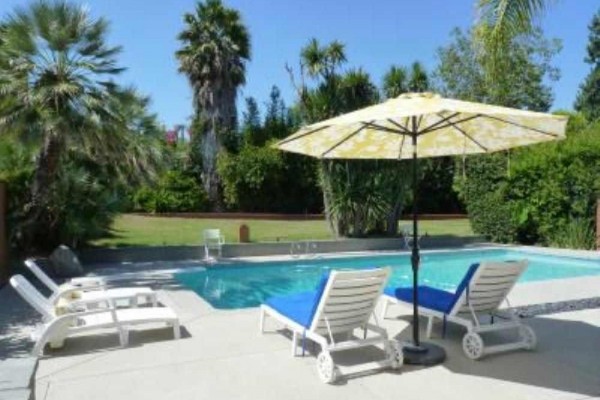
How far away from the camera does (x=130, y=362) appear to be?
5969 millimetres

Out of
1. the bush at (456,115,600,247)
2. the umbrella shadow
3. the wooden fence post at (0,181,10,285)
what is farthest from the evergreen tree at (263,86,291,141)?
the umbrella shadow

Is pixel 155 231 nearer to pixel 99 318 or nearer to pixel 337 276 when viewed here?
pixel 99 318

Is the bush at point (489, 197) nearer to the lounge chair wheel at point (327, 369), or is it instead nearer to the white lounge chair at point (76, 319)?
the white lounge chair at point (76, 319)

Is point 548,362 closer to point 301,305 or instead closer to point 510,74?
point 301,305

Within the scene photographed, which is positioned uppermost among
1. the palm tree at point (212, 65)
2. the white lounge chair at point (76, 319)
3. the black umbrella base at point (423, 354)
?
the palm tree at point (212, 65)

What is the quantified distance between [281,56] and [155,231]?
8736 millimetres

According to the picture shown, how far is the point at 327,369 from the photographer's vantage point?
5.29 meters

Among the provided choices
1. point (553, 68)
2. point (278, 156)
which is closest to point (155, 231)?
point (278, 156)

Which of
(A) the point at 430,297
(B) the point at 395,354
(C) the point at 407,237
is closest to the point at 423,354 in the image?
(B) the point at 395,354

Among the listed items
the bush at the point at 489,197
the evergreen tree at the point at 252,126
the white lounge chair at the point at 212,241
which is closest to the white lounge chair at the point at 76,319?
the white lounge chair at the point at 212,241

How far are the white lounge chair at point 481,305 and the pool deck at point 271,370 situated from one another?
0.15 metres

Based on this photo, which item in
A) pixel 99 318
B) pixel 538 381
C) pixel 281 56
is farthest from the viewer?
pixel 281 56

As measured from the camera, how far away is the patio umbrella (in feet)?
17.4

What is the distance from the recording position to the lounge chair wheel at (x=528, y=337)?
6230mm
